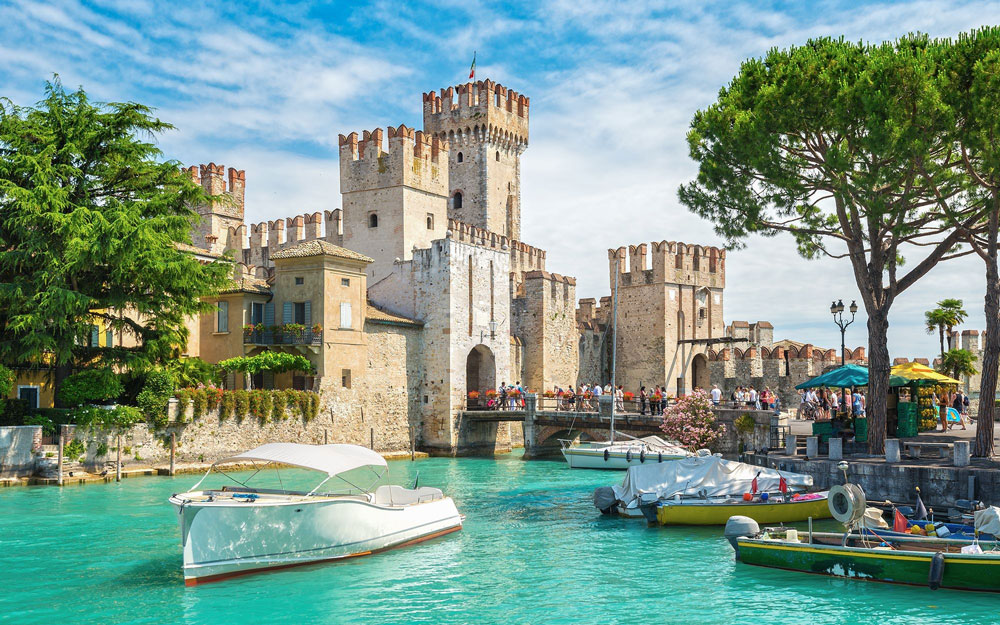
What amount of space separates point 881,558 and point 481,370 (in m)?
27.3

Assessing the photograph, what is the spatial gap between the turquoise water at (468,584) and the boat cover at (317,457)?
1589mm

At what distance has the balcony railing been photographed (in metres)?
32.0

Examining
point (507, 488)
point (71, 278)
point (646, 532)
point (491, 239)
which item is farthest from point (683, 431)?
point (71, 278)

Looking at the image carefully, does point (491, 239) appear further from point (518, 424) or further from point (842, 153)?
point (842, 153)

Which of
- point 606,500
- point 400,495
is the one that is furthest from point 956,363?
point 400,495

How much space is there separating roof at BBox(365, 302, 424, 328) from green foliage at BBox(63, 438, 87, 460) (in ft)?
38.2

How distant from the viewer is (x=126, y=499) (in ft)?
70.5

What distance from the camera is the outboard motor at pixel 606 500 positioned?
19.8 metres

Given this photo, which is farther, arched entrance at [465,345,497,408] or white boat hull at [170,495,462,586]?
arched entrance at [465,345,497,408]

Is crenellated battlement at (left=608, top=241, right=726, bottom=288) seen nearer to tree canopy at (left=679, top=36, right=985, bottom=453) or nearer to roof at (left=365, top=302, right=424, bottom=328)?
roof at (left=365, top=302, right=424, bottom=328)

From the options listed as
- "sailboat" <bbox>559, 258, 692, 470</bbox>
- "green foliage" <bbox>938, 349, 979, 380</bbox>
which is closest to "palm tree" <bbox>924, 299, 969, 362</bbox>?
"green foliage" <bbox>938, 349, 979, 380</bbox>

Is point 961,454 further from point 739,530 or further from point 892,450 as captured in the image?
point 739,530

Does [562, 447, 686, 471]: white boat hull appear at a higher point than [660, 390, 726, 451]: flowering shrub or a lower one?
lower

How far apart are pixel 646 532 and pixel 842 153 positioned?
26.7 feet
